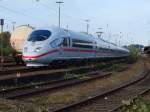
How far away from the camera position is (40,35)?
2945cm

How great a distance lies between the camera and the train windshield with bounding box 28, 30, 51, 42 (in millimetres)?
29152

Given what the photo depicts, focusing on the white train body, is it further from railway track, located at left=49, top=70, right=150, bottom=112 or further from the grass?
railway track, located at left=49, top=70, right=150, bottom=112

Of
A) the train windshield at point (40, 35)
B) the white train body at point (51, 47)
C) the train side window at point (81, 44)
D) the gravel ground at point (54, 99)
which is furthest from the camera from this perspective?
the train side window at point (81, 44)

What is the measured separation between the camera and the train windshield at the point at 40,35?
95.6 ft

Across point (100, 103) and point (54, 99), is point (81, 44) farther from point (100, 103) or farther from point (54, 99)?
point (100, 103)

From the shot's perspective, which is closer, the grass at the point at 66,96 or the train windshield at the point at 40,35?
the grass at the point at 66,96

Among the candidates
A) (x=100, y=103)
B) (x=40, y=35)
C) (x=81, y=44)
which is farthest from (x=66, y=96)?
(x=81, y=44)

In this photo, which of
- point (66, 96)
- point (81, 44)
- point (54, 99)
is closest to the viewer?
point (54, 99)

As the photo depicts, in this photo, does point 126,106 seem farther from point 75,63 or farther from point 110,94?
point 75,63

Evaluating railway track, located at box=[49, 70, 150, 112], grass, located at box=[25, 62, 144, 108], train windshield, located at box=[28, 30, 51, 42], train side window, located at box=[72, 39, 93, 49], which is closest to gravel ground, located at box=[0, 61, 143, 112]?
grass, located at box=[25, 62, 144, 108]

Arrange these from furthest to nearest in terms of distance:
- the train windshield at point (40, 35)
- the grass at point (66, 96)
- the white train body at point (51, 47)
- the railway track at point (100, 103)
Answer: the train windshield at point (40, 35) → the white train body at point (51, 47) → the grass at point (66, 96) → the railway track at point (100, 103)

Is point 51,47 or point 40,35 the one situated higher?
point 40,35

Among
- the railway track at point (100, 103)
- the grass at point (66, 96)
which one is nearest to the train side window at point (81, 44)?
the grass at point (66, 96)

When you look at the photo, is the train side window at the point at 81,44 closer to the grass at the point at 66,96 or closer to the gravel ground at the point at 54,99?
the gravel ground at the point at 54,99
